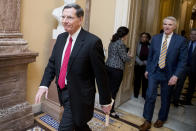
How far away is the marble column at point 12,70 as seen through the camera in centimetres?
242

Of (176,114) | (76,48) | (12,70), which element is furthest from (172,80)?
(12,70)

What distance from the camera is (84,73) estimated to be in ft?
5.69

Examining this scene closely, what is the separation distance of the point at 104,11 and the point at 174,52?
167cm

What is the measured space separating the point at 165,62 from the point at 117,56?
0.77 m

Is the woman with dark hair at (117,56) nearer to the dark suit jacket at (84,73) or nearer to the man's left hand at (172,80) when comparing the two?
the man's left hand at (172,80)

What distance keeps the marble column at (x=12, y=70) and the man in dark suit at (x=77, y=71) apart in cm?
94

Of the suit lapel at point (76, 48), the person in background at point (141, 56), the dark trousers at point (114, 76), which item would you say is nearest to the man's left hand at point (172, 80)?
the dark trousers at point (114, 76)

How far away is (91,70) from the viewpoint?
1.81 meters

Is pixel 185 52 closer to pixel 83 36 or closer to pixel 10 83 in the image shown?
pixel 83 36

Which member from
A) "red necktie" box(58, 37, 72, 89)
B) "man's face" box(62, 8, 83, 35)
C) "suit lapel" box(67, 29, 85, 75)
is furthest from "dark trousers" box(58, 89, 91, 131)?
"man's face" box(62, 8, 83, 35)

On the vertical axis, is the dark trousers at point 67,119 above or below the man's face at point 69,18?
below

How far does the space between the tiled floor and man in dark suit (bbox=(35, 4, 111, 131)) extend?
1992 millimetres

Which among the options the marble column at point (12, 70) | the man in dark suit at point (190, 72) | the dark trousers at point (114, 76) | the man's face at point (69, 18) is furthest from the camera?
the man in dark suit at point (190, 72)

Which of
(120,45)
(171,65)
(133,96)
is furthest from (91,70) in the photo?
(133,96)
